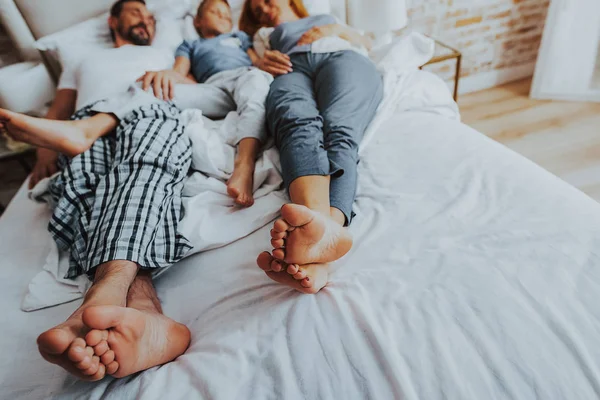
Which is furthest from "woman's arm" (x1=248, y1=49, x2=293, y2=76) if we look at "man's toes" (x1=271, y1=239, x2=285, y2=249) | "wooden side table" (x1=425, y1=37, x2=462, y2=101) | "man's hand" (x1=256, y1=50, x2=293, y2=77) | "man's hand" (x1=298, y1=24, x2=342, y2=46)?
"man's toes" (x1=271, y1=239, x2=285, y2=249)

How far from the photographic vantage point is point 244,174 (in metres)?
0.97

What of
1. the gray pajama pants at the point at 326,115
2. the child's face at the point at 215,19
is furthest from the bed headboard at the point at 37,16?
the gray pajama pants at the point at 326,115

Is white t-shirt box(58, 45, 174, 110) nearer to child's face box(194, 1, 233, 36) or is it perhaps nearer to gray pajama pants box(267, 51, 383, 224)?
child's face box(194, 1, 233, 36)

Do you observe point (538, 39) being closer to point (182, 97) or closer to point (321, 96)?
point (321, 96)

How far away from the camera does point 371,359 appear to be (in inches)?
22.4

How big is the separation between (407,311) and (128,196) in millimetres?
600

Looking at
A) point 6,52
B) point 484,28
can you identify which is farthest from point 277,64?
point 484,28

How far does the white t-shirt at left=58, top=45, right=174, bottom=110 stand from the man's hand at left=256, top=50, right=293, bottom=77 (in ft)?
1.41

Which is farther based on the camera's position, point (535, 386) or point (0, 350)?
point (0, 350)

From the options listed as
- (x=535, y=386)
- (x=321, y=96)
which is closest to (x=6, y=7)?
(x=321, y=96)

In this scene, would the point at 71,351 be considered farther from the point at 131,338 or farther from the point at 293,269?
the point at 293,269

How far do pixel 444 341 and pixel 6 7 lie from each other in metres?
1.91

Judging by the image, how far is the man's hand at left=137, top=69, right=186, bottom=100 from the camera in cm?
126

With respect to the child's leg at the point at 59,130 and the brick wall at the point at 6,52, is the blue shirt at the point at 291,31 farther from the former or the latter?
the brick wall at the point at 6,52
